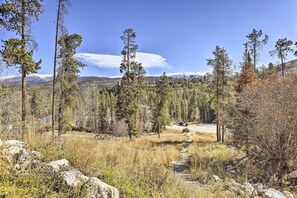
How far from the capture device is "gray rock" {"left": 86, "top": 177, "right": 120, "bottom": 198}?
12.1 feet

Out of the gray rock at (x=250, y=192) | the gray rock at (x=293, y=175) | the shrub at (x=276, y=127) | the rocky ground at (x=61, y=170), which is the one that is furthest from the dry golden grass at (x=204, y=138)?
the rocky ground at (x=61, y=170)

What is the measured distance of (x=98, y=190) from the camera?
3.75 meters

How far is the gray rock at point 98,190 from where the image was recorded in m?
3.69

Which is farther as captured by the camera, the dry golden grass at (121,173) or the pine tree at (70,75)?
the pine tree at (70,75)

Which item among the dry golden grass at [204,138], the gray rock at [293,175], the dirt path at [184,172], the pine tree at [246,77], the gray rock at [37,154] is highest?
the pine tree at [246,77]

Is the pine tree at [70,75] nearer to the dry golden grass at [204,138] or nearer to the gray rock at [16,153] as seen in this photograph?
the dry golden grass at [204,138]

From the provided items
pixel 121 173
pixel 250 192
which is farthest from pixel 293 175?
pixel 121 173

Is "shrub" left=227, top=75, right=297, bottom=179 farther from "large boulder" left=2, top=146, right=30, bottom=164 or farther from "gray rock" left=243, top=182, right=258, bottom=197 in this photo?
"large boulder" left=2, top=146, right=30, bottom=164

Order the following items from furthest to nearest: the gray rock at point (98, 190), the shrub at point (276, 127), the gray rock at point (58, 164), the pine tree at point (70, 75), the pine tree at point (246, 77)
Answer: the pine tree at point (70, 75)
the pine tree at point (246, 77)
the shrub at point (276, 127)
the gray rock at point (58, 164)
the gray rock at point (98, 190)

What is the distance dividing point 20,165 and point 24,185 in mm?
684

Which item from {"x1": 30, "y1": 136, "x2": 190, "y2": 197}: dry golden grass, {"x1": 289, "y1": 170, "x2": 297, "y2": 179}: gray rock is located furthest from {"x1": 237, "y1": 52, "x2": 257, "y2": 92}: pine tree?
{"x1": 30, "y1": 136, "x2": 190, "y2": 197}: dry golden grass

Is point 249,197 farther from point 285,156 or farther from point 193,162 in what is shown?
point 193,162

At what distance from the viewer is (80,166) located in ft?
15.4

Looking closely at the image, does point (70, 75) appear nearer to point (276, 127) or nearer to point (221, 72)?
point (221, 72)
